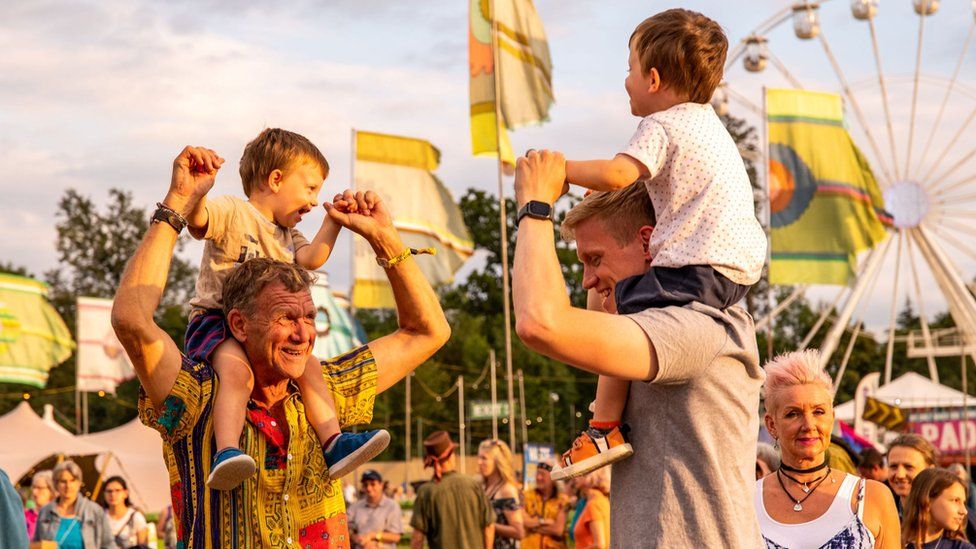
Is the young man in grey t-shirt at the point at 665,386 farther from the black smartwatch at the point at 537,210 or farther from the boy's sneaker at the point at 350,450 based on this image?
the boy's sneaker at the point at 350,450

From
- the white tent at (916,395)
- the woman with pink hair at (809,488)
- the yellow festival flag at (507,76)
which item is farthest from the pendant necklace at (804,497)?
the white tent at (916,395)

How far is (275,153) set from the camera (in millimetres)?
4098

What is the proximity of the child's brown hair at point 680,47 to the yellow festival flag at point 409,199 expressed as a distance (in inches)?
620

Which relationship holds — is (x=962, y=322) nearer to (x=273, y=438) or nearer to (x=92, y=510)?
(x=92, y=510)

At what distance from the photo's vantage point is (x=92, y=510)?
11.0 metres

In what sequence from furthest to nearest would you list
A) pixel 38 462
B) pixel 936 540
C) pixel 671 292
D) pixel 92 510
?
pixel 38 462, pixel 92 510, pixel 936 540, pixel 671 292

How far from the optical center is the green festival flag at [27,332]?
2747 centimetres

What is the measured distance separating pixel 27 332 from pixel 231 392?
26.3 m

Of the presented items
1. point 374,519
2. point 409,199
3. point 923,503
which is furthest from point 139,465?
point 923,503

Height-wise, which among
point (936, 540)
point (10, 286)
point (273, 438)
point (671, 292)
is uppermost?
point (10, 286)

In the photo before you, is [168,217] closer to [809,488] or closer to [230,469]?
[230,469]

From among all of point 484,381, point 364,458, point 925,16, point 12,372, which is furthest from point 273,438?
point 484,381

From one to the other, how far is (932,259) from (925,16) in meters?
7.40

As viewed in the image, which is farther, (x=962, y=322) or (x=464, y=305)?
(x=464, y=305)
